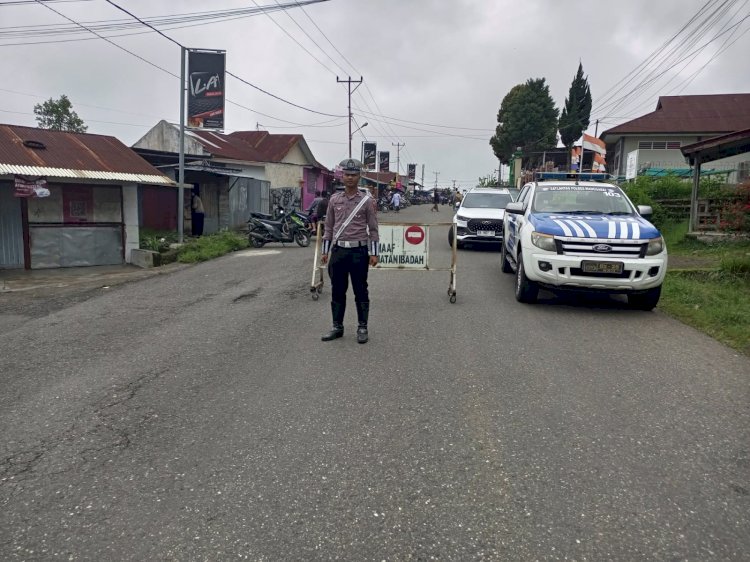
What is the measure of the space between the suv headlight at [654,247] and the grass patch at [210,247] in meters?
10.9

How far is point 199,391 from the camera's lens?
4.89m

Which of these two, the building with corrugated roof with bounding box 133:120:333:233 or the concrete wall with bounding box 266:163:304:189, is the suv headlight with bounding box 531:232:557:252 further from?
the concrete wall with bounding box 266:163:304:189

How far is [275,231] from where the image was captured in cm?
1780

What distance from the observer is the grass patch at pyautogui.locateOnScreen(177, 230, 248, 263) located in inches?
600

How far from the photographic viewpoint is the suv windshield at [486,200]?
53.2 ft

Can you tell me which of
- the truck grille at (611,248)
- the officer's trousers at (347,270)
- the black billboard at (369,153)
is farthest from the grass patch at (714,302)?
the black billboard at (369,153)

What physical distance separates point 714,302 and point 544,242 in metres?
2.74

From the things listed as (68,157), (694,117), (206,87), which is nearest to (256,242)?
(206,87)

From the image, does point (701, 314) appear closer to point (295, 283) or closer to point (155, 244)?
point (295, 283)

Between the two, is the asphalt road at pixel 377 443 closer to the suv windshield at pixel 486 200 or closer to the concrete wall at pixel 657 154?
the suv windshield at pixel 486 200

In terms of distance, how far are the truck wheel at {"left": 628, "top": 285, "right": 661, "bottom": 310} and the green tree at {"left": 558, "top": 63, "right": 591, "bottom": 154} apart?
50932 millimetres

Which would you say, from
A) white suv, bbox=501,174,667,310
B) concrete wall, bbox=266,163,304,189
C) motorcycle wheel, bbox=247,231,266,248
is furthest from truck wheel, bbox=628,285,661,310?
concrete wall, bbox=266,163,304,189

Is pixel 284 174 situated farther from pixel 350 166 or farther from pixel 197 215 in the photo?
pixel 350 166

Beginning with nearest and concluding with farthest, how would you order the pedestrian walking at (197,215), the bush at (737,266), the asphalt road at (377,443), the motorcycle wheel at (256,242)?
the asphalt road at (377,443) → the bush at (737,266) → the motorcycle wheel at (256,242) → the pedestrian walking at (197,215)
